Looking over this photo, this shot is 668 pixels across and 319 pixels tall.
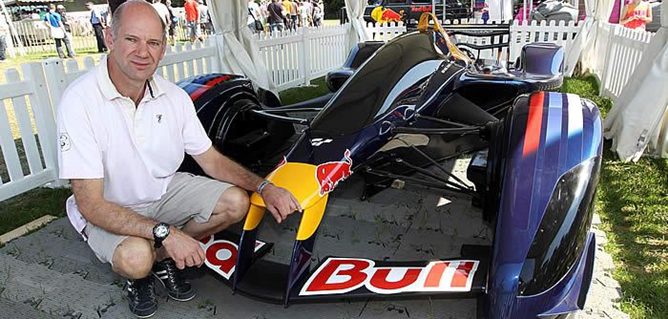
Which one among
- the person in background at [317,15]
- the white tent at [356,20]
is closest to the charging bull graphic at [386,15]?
the person in background at [317,15]

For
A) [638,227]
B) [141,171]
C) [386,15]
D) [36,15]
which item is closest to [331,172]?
[141,171]

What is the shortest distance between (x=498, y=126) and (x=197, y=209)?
1609mm

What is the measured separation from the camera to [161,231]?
1988 mm

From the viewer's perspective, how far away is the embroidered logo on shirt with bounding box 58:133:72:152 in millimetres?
2037

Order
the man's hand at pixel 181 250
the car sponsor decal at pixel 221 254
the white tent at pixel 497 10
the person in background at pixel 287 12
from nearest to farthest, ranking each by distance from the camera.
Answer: the man's hand at pixel 181 250 < the car sponsor decal at pixel 221 254 < the white tent at pixel 497 10 < the person in background at pixel 287 12

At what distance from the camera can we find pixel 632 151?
4297 millimetres

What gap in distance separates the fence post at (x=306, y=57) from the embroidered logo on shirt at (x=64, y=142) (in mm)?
6386

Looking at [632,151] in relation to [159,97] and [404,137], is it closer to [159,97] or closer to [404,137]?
[404,137]

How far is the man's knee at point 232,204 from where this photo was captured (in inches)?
93.9

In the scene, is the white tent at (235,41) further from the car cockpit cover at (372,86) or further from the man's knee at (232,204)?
the man's knee at (232,204)

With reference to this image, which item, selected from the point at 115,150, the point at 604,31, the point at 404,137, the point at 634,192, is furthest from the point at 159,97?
the point at 604,31

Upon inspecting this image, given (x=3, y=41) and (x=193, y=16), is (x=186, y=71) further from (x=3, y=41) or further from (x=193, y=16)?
(x=193, y=16)

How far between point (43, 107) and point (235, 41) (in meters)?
2.55

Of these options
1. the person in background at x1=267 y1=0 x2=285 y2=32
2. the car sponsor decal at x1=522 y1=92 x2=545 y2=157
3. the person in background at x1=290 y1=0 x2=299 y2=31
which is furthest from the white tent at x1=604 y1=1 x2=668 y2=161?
the person in background at x1=290 y1=0 x2=299 y2=31
